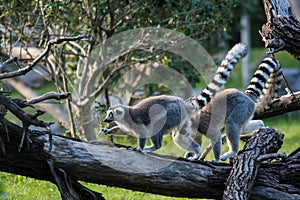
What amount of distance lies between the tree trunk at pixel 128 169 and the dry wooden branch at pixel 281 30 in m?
0.90

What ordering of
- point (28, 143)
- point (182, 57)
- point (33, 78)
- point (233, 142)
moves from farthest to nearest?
1. point (33, 78)
2. point (182, 57)
3. point (233, 142)
4. point (28, 143)

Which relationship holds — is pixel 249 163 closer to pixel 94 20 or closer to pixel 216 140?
pixel 216 140

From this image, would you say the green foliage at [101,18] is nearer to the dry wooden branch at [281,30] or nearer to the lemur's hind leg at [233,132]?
the lemur's hind leg at [233,132]

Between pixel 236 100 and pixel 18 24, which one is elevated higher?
pixel 18 24

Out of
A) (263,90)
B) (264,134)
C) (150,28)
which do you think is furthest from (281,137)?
(150,28)

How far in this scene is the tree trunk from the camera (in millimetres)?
4941

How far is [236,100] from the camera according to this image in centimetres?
615

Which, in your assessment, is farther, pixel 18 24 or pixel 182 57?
pixel 182 57

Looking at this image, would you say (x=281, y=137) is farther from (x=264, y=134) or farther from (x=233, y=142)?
(x=233, y=142)

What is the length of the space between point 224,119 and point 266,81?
2.05 feet

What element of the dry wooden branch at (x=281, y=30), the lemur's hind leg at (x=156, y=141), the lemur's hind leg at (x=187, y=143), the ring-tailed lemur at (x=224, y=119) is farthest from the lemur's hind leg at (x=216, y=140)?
the dry wooden branch at (x=281, y=30)

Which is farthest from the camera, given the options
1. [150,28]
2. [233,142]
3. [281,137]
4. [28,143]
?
[150,28]

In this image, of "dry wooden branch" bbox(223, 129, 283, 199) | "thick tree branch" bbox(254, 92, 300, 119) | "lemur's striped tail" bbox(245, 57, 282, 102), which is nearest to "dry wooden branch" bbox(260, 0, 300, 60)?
"dry wooden branch" bbox(223, 129, 283, 199)

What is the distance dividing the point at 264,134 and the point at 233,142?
0.67 meters
